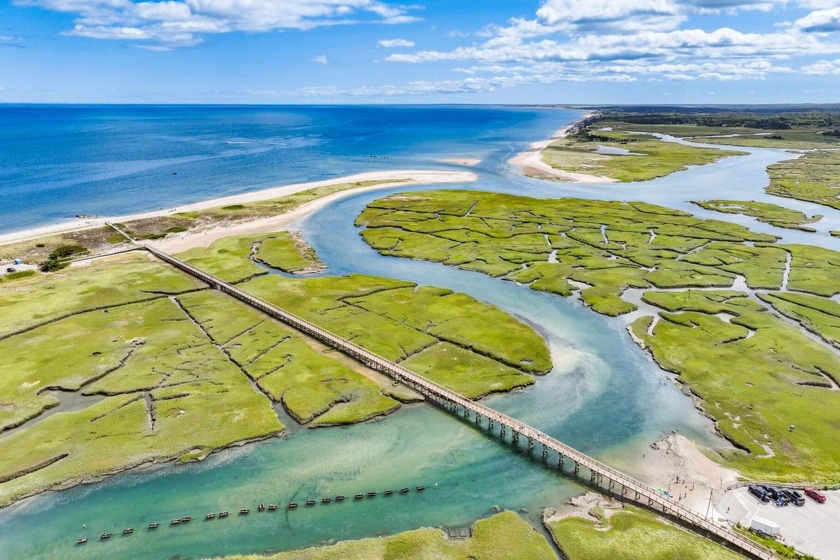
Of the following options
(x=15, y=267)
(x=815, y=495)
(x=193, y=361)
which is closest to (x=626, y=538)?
(x=815, y=495)

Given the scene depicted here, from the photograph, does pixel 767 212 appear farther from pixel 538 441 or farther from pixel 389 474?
pixel 389 474

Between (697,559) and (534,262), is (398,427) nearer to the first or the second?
(697,559)

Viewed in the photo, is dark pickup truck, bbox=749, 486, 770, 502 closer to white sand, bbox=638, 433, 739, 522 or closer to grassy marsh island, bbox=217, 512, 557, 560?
white sand, bbox=638, 433, 739, 522

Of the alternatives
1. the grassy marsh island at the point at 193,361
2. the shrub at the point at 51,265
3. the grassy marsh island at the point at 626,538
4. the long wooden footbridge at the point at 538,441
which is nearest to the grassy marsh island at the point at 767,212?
the grassy marsh island at the point at 193,361

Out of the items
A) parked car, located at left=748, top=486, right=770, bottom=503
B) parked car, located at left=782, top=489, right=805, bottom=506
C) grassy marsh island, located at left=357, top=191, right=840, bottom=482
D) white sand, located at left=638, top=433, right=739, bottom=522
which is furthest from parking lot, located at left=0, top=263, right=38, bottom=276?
parked car, located at left=782, top=489, right=805, bottom=506

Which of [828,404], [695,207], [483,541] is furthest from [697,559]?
[695,207]
